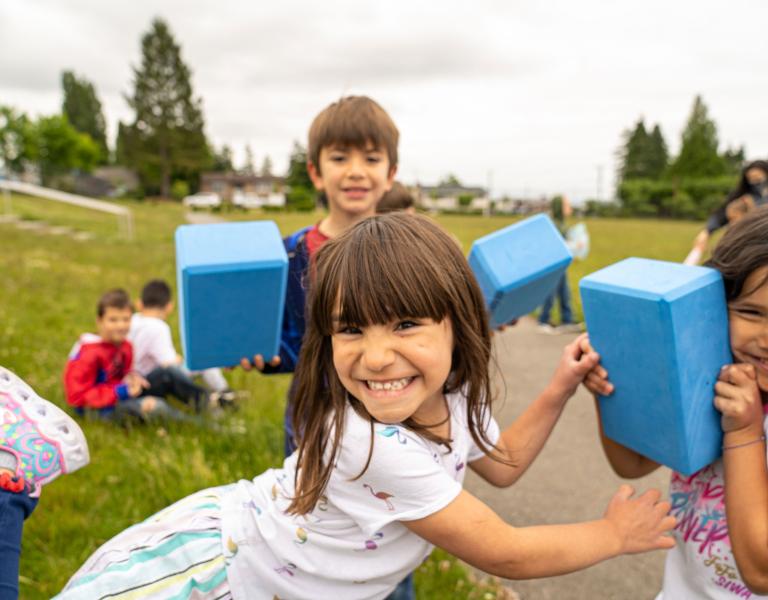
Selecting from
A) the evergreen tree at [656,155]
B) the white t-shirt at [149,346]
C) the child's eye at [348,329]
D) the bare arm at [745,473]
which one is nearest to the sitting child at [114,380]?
the white t-shirt at [149,346]

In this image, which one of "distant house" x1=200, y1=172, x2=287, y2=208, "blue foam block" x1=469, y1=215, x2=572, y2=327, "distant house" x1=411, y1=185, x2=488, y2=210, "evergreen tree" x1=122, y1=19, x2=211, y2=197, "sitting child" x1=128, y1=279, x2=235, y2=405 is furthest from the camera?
"distant house" x1=200, y1=172, x2=287, y2=208

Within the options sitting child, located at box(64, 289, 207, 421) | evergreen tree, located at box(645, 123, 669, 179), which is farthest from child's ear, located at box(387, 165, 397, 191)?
evergreen tree, located at box(645, 123, 669, 179)

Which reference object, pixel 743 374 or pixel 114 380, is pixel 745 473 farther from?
pixel 114 380

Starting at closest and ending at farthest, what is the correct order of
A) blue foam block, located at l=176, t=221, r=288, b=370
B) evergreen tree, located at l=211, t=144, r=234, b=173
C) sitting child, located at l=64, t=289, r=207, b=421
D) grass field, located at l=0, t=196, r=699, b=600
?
blue foam block, located at l=176, t=221, r=288, b=370 < grass field, located at l=0, t=196, r=699, b=600 < sitting child, located at l=64, t=289, r=207, b=421 < evergreen tree, located at l=211, t=144, r=234, b=173

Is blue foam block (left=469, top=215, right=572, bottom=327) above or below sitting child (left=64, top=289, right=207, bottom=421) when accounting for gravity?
above

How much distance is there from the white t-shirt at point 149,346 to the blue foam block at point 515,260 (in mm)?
2794

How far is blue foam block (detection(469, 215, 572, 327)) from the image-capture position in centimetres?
192

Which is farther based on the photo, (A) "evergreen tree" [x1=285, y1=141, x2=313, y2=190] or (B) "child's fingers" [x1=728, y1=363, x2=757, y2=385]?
(A) "evergreen tree" [x1=285, y1=141, x2=313, y2=190]

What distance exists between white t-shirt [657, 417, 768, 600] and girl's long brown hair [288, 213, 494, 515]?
57 cm

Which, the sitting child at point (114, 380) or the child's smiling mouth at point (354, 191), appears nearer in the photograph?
the child's smiling mouth at point (354, 191)

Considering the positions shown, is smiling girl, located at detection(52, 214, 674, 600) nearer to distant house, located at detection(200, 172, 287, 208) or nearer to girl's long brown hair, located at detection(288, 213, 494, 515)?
girl's long brown hair, located at detection(288, 213, 494, 515)

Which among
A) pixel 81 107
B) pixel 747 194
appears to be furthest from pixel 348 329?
pixel 81 107

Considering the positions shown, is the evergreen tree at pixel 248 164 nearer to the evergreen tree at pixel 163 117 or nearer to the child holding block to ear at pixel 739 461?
the evergreen tree at pixel 163 117

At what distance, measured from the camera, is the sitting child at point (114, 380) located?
3512mm
